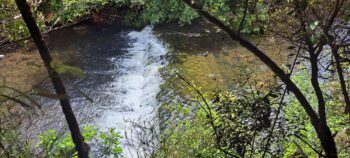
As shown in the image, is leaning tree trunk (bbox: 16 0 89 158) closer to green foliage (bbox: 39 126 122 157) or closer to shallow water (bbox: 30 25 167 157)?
green foliage (bbox: 39 126 122 157)

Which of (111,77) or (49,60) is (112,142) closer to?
(49,60)

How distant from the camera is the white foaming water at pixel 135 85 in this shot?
7405 mm

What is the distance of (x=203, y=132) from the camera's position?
14.9 feet

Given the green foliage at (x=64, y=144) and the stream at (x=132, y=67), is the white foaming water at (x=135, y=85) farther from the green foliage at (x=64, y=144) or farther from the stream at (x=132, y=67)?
the green foliage at (x=64, y=144)

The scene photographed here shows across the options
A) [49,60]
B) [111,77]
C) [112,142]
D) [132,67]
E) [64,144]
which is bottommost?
[64,144]

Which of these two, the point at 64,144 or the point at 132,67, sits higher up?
the point at 132,67

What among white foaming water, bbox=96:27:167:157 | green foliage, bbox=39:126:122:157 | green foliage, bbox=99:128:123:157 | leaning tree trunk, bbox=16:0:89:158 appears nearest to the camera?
green foliage, bbox=39:126:122:157

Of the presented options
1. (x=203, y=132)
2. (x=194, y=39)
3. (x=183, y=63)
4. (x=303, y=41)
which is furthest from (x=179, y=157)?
(x=194, y=39)

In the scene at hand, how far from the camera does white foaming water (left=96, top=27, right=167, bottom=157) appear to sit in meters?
7.41

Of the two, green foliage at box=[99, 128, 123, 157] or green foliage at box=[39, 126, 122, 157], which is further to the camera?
green foliage at box=[99, 128, 123, 157]

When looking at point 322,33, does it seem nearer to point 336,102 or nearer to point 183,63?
point 336,102

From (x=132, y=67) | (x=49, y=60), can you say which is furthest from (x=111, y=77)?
(x=49, y=60)

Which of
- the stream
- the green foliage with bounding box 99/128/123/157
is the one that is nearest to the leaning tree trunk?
the green foliage with bounding box 99/128/123/157

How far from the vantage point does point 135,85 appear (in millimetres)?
8664
